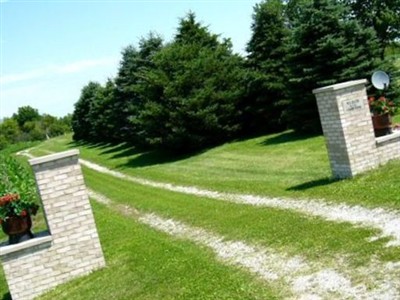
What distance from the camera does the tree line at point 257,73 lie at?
2105 centimetres

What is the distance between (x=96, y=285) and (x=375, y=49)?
654 inches

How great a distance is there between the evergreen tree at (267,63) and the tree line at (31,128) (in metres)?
85.7

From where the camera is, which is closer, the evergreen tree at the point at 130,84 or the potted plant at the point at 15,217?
the potted plant at the point at 15,217

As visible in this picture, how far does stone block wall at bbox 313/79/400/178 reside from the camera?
11.2 m

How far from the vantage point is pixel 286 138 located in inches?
918

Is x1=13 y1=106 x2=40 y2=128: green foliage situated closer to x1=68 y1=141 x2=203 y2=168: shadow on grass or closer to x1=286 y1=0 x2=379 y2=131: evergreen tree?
x1=68 y1=141 x2=203 y2=168: shadow on grass

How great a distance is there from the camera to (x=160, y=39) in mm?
35219

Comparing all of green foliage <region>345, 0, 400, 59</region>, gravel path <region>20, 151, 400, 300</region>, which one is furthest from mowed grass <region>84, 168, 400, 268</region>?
green foliage <region>345, 0, 400, 59</region>

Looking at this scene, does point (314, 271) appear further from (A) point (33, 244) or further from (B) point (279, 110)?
(B) point (279, 110)

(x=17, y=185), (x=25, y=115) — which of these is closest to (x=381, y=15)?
(x=17, y=185)

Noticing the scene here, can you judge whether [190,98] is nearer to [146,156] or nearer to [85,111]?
[146,156]

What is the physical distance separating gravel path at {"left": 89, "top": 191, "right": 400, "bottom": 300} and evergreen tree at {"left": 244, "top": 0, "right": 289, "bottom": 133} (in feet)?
57.1

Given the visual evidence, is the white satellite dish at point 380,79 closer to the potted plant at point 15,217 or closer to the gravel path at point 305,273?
the gravel path at point 305,273

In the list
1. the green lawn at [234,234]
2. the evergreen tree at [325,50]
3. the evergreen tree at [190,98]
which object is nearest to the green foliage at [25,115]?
the evergreen tree at [190,98]
